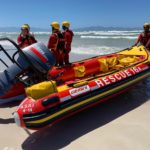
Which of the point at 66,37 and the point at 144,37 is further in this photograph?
the point at 144,37

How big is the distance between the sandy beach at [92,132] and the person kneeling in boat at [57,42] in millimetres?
1613

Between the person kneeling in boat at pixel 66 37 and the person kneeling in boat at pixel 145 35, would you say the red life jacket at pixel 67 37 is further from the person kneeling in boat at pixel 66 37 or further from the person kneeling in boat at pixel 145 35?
the person kneeling in boat at pixel 145 35

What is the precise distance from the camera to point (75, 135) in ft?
12.3

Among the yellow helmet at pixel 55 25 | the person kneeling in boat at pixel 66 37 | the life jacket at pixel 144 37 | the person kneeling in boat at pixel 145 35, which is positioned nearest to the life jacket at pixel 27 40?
the yellow helmet at pixel 55 25

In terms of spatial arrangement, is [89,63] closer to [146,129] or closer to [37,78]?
[37,78]

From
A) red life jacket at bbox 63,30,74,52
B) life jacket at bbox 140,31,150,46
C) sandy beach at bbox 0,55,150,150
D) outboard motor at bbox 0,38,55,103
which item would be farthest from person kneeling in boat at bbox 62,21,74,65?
life jacket at bbox 140,31,150,46

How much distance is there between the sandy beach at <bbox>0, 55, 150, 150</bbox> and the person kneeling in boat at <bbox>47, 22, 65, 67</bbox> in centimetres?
161

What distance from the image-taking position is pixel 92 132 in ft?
12.5

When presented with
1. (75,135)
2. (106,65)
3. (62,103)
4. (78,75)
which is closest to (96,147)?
(75,135)

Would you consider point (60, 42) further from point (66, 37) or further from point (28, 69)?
point (28, 69)

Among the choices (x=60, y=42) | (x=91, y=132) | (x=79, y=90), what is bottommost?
(x=91, y=132)

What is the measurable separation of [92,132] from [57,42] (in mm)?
2536

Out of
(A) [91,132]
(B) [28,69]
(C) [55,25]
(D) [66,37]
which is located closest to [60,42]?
(D) [66,37]

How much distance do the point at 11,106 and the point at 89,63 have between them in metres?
1.93
